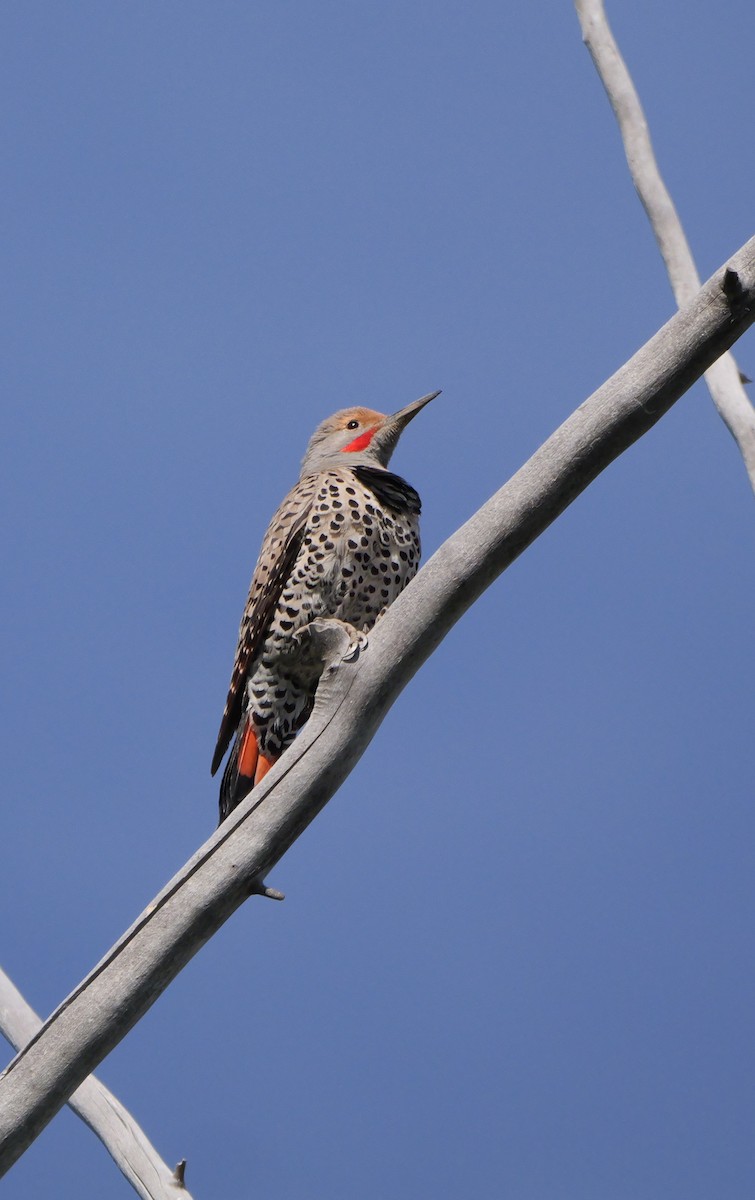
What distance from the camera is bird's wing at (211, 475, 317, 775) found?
3.35 metres

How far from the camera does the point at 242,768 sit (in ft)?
10.9

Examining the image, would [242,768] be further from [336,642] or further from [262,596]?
[336,642]

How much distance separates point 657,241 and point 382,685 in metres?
2.12

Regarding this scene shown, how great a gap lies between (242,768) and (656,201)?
196 cm

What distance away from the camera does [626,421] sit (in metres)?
2.16

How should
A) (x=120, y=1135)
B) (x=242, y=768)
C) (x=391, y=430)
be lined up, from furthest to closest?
1. (x=391, y=430)
2. (x=242, y=768)
3. (x=120, y=1135)

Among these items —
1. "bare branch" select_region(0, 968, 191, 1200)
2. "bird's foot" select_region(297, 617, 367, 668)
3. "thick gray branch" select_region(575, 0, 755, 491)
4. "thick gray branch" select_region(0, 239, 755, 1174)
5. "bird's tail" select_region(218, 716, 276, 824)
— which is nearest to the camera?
"thick gray branch" select_region(0, 239, 755, 1174)

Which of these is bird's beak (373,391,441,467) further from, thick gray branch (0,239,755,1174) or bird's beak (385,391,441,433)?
thick gray branch (0,239,755,1174)

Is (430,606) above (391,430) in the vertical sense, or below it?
below

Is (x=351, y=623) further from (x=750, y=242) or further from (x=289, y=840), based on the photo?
(x=750, y=242)

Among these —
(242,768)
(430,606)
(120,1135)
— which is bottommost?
(120,1135)

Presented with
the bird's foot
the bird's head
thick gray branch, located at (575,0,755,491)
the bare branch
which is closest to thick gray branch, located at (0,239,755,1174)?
the bird's foot

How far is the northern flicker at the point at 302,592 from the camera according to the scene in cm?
330

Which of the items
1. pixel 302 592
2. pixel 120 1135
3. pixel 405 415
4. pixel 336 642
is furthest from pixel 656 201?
pixel 120 1135
